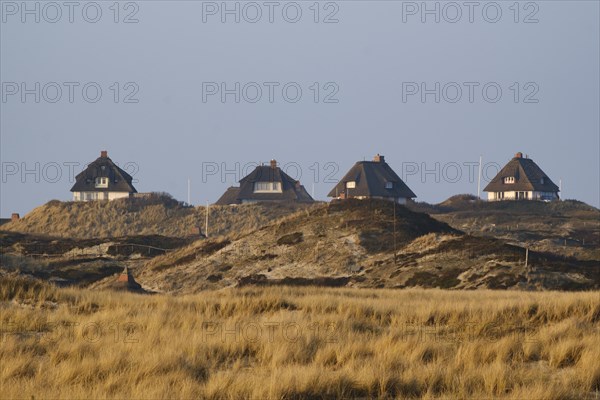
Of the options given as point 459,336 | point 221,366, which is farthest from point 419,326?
point 221,366

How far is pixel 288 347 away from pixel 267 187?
417 ft

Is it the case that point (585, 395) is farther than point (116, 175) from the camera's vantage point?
No

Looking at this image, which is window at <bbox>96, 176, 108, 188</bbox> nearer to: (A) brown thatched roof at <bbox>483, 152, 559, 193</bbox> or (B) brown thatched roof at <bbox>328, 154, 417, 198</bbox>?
(B) brown thatched roof at <bbox>328, 154, 417, 198</bbox>

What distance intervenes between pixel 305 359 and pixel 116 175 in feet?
416

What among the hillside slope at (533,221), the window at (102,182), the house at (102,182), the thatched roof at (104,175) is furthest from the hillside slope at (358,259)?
the window at (102,182)

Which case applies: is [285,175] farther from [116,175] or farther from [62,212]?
[62,212]

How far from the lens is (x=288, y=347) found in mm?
17109

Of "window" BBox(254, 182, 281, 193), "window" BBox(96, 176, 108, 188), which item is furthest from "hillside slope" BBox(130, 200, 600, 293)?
"window" BBox(96, 176, 108, 188)

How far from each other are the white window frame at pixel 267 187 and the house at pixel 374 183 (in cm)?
913

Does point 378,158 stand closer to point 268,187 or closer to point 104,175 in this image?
point 268,187

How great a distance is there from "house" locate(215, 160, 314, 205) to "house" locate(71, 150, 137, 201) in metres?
15.8

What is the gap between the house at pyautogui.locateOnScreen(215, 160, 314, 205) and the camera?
142 metres

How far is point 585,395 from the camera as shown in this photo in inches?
591

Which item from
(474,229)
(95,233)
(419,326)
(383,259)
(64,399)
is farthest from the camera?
(95,233)
